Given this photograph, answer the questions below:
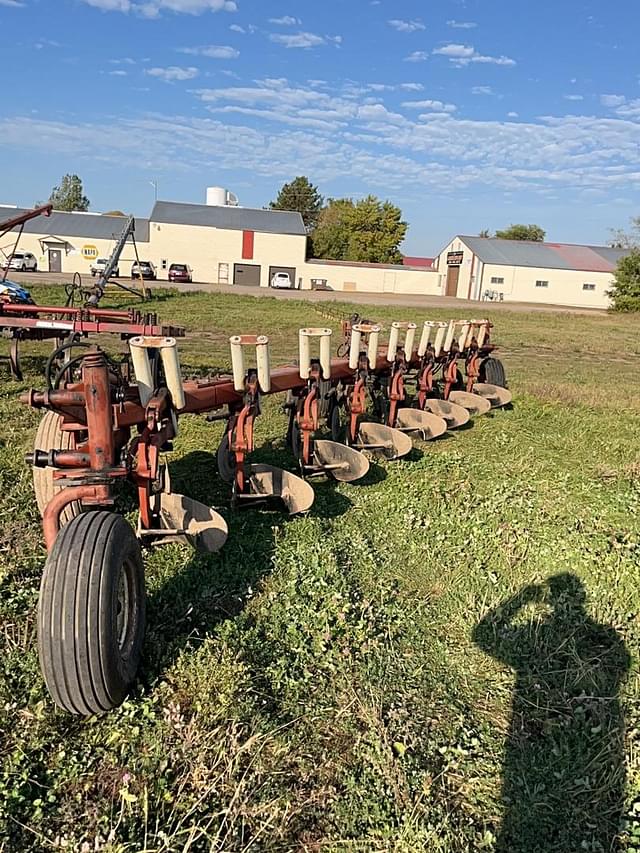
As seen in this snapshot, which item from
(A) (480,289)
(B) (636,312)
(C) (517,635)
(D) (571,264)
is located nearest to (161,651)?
(C) (517,635)

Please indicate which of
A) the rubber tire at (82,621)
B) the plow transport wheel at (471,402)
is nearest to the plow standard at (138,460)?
the rubber tire at (82,621)

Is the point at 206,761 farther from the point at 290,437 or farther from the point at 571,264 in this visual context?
the point at 571,264

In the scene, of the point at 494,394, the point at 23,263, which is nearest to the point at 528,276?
the point at 23,263

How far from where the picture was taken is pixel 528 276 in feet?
168

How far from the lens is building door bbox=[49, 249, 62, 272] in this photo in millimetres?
47219

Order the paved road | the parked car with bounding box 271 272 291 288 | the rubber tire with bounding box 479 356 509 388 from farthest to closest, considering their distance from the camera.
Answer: the parked car with bounding box 271 272 291 288 < the paved road < the rubber tire with bounding box 479 356 509 388

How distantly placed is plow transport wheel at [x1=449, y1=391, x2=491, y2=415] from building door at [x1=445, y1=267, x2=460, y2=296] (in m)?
47.0

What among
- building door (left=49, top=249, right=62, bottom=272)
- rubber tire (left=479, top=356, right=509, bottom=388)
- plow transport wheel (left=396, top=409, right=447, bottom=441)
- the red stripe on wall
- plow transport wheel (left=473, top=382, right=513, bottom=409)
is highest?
the red stripe on wall

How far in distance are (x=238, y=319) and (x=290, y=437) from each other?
16.6 m

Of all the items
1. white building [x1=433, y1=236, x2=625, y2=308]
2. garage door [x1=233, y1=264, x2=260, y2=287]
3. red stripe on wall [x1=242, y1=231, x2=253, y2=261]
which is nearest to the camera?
red stripe on wall [x1=242, y1=231, x2=253, y2=261]

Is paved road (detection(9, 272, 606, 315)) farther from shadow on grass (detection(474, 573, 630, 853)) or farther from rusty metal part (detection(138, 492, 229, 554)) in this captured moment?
shadow on grass (detection(474, 573, 630, 853))

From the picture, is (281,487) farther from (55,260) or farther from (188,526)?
(55,260)

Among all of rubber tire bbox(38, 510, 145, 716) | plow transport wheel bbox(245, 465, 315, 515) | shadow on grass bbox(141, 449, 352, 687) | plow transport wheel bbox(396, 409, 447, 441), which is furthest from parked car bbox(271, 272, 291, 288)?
rubber tire bbox(38, 510, 145, 716)

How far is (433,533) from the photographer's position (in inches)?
194
